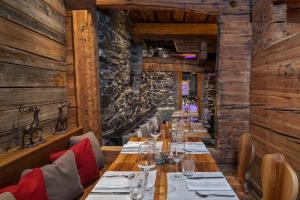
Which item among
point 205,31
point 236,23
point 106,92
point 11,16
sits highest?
point 205,31

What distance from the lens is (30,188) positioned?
1.32m

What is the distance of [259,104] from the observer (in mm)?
2590

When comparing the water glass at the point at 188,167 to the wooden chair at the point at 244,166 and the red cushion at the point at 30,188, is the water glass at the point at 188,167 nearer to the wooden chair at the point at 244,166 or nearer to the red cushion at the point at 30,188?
the wooden chair at the point at 244,166

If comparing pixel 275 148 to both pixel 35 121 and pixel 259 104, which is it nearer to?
pixel 259 104

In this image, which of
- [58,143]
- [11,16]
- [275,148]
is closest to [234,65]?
[275,148]

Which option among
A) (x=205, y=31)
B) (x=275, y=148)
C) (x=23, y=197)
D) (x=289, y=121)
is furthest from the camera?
(x=205, y=31)

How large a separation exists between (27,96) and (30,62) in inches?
11.7

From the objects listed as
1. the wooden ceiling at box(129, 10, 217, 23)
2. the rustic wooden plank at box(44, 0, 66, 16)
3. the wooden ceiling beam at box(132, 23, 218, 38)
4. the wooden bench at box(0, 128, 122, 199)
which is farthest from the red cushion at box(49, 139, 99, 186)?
the wooden ceiling beam at box(132, 23, 218, 38)

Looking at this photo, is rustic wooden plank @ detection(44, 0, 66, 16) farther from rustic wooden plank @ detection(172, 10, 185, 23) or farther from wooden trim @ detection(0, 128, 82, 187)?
rustic wooden plank @ detection(172, 10, 185, 23)

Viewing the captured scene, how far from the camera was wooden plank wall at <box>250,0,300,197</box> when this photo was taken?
5.94ft

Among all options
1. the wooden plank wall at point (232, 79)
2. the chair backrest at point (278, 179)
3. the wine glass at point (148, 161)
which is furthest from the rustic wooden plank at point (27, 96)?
the wooden plank wall at point (232, 79)

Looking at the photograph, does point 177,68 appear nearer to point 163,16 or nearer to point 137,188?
point 163,16

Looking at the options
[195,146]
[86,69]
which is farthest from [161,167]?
[86,69]

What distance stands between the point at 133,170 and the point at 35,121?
98cm
